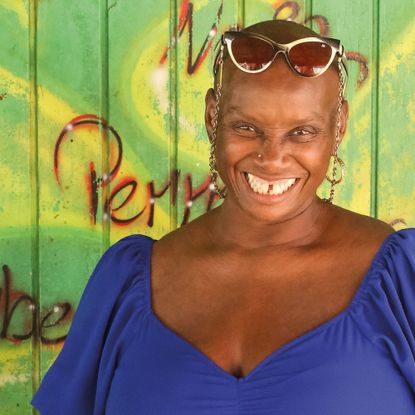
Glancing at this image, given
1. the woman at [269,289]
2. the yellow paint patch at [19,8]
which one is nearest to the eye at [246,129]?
the woman at [269,289]

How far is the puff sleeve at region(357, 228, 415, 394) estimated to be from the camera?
56.6 inches

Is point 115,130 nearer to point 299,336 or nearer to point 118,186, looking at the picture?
point 118,186

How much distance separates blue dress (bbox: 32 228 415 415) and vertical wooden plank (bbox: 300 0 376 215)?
898 millimetres

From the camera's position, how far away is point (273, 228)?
5.31 ft

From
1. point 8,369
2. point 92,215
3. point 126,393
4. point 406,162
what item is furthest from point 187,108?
point 126,393

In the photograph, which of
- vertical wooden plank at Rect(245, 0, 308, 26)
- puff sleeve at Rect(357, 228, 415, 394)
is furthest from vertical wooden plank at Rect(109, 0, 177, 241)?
puff sleeve at Rect(357, 228, 415, 394)

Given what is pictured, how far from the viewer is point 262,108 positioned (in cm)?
150

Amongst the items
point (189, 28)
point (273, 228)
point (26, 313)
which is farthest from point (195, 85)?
point (273, 228)

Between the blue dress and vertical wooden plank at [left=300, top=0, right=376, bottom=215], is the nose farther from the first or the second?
vertical wooden plank at [left=300, top=0, right=376, bottom=215]

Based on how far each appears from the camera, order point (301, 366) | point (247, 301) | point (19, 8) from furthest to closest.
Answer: point (19, 8) < point (247, 301) < point (301, 366)

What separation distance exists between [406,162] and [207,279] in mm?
972

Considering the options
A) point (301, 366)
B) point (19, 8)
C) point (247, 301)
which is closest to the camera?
point (301, 366)

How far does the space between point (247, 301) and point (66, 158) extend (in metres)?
0.96

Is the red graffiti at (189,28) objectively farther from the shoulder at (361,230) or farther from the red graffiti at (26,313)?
the shoulder at (361,230)
